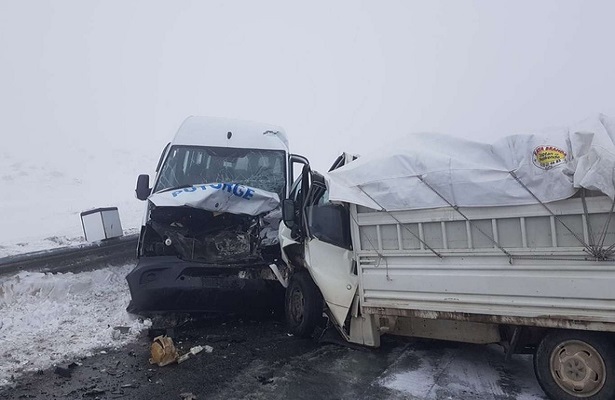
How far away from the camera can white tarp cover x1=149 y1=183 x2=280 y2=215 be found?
233 inches

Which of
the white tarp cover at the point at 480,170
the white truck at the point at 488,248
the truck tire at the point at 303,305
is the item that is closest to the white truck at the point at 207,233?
the truck tire at the point at 303,305

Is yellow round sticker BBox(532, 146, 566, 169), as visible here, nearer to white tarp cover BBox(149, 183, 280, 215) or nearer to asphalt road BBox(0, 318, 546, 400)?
asphalt road BBox(0, 318, 546, 400)

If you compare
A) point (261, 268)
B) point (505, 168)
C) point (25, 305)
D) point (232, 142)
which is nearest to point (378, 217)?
point (505, 168)

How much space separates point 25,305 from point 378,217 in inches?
198

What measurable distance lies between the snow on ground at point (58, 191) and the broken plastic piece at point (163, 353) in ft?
24.9

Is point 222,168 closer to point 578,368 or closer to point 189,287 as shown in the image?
point 189,287

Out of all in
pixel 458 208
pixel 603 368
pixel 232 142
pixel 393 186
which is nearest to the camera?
pixel 603 368

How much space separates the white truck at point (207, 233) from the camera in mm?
5703

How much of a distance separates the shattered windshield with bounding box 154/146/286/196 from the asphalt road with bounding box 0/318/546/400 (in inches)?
94.3

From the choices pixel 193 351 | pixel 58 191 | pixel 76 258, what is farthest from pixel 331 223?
pixel 58 191

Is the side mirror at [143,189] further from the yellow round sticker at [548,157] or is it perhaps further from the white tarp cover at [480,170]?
the yellow round sticker at [548,157]

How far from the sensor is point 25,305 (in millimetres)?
6387

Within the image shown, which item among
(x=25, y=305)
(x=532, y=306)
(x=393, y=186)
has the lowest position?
(x=25, y=305)

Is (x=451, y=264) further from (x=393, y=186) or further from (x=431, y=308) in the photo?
(x=393, y=186)
